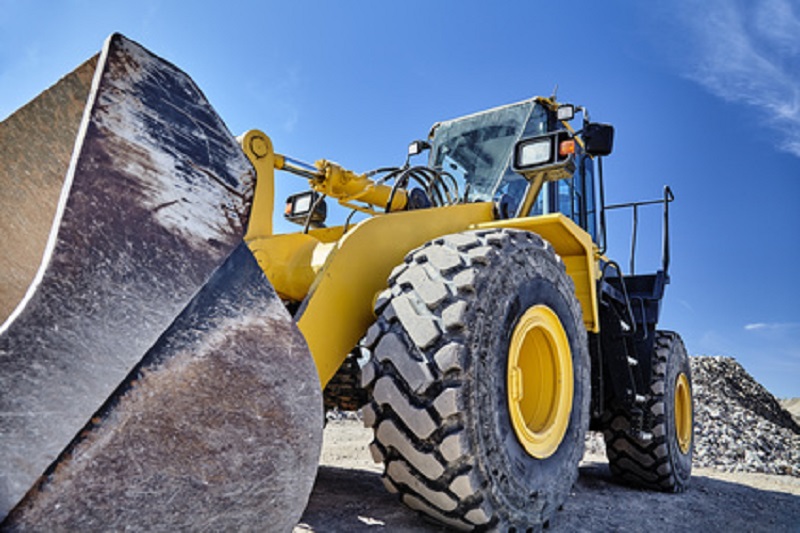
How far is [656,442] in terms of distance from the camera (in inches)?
203

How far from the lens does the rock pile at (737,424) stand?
8930 mm

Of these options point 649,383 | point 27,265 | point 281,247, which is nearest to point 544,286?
point 281,247

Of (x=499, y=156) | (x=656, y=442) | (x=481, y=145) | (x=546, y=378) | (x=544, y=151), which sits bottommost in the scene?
(x=656, y=442)

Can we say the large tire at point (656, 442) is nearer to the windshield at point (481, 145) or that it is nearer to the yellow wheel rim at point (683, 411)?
the yellow wheel rim at point (683, 411)

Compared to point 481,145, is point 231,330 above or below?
below

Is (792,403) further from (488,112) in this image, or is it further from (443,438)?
(443,438)

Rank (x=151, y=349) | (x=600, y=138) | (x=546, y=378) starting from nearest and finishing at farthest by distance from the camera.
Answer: (x=151, y=349) < (x=546, y=378) < (x=600, y=138)

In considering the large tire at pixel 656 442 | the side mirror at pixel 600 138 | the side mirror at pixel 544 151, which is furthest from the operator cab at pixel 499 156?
the large tire at pixel 656 442

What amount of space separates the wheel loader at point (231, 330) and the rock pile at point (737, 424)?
22.3ft

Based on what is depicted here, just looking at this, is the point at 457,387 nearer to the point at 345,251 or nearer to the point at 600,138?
the point at 345,251

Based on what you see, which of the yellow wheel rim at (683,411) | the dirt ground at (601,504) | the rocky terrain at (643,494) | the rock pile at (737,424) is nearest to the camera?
the dirt ground at (601,504)

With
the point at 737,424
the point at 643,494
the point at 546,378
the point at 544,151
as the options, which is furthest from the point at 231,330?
the point at 737,424

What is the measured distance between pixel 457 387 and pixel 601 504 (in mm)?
2588

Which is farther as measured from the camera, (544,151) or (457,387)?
(544,151)
